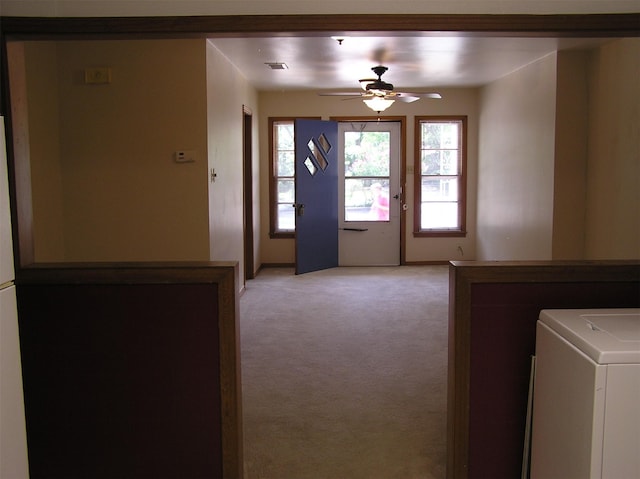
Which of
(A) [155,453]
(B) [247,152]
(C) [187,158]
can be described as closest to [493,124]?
(B) [247,152]

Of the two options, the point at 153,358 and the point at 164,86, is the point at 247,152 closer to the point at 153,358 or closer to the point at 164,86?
the point at 164,86

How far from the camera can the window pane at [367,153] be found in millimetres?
8328

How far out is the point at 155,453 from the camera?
240 centimetres

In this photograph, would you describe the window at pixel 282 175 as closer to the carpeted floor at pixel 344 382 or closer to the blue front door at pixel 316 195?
the blue front door at pixel 316 195

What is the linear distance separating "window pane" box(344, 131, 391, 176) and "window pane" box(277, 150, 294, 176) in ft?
2.47

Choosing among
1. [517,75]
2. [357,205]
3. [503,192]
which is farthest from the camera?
[357,205]

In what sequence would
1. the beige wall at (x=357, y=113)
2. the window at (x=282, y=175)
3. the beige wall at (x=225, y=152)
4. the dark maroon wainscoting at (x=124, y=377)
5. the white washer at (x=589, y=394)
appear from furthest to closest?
the window at (x=282, y=175) → the beige wall at (x=357, y=113) → the beige wall at (x=225, y=152) → the dark maroon wainscoting at (x=124, y=377) → the white washer at (x=589, y=394)

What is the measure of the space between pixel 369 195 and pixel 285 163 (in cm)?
126

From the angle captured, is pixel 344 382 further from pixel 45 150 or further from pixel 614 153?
pixel 614 153

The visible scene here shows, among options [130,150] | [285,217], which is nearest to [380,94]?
[130,150]

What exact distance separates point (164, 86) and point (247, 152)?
2.68 m

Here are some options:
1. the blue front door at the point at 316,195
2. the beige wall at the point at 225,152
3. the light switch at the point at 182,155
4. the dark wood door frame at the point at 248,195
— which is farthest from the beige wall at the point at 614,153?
the dark wood door frame at the point at 248,195

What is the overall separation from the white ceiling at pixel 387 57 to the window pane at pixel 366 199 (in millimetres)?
1401

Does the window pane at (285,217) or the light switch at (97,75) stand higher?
the light switch at (97,75)
